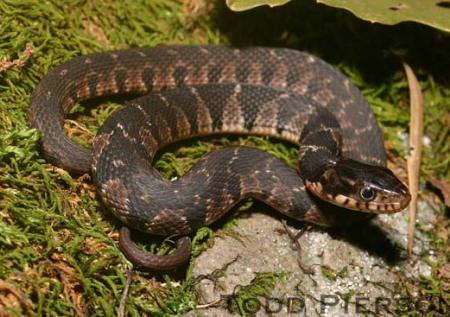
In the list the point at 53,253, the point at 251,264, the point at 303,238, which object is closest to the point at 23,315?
the point at 53,253

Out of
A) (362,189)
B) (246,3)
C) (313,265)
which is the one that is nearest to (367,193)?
(362,189)

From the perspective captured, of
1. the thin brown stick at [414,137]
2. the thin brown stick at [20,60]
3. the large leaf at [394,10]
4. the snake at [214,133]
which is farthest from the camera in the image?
the thin brown stick at [414,137]

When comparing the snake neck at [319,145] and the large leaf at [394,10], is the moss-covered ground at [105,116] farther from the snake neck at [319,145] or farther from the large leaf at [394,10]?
the large leaf at [394,10]

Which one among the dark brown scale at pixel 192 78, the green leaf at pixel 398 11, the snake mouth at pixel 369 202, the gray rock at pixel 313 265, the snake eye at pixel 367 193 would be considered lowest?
the gray rock at pixel 313 265

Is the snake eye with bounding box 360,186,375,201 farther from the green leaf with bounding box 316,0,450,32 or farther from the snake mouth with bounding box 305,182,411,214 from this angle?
the green leaf with bounding box 316,0,450,32

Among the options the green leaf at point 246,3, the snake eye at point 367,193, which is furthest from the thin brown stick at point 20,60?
the snake eye at point 367,193

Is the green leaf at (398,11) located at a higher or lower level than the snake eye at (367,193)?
higher

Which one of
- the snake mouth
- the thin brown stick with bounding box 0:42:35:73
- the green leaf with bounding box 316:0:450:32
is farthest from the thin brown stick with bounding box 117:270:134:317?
the green leaf with bounding box 316:0:450:32
